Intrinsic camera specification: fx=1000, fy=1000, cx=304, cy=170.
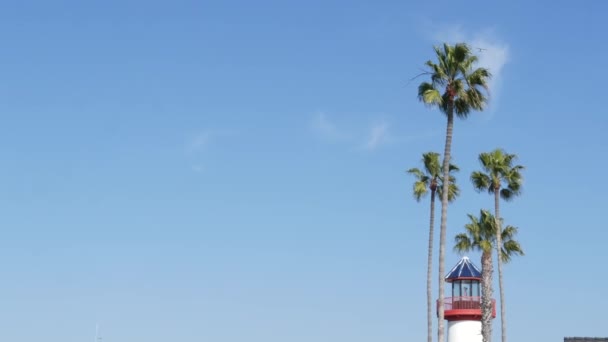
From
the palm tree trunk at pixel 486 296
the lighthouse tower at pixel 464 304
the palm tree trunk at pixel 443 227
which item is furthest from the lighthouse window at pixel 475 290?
the palm tree trunk at pixel 443 227

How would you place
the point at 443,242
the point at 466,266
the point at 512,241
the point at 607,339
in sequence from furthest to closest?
the point at 466,266, the point at 512,241, the point at 607,339, the point at 443,242

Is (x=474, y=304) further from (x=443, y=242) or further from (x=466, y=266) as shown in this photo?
(x=443, y=242)

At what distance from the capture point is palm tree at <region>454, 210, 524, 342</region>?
184ft

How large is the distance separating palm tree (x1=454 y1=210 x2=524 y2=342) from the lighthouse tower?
15.6 feet

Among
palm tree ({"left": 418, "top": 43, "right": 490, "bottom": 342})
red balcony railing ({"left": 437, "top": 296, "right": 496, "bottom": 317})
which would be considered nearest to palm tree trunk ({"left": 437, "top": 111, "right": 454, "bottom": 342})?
palm tree ({"left": 418, "top": 43, "right": 490, "bottom": 342})

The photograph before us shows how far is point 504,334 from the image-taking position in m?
60.6

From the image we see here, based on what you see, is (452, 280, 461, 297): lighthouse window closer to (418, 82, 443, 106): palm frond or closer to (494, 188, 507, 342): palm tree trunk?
(494, 188, 507, 342): palm tree trunk

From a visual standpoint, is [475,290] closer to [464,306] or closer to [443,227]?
[464,306]

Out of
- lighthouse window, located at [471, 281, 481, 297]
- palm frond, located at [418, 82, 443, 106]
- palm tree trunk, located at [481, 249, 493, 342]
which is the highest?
palm frond, located at [418, 82, 443, 106]

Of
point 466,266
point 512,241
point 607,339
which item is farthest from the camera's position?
point 466,266

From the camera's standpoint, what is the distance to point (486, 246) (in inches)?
2338

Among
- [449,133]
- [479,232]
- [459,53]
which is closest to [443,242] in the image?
[449,133]

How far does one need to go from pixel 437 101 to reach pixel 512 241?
766 inches

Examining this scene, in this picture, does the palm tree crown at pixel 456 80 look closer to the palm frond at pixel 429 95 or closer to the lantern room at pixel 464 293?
the palm frond at pixel 429 95
